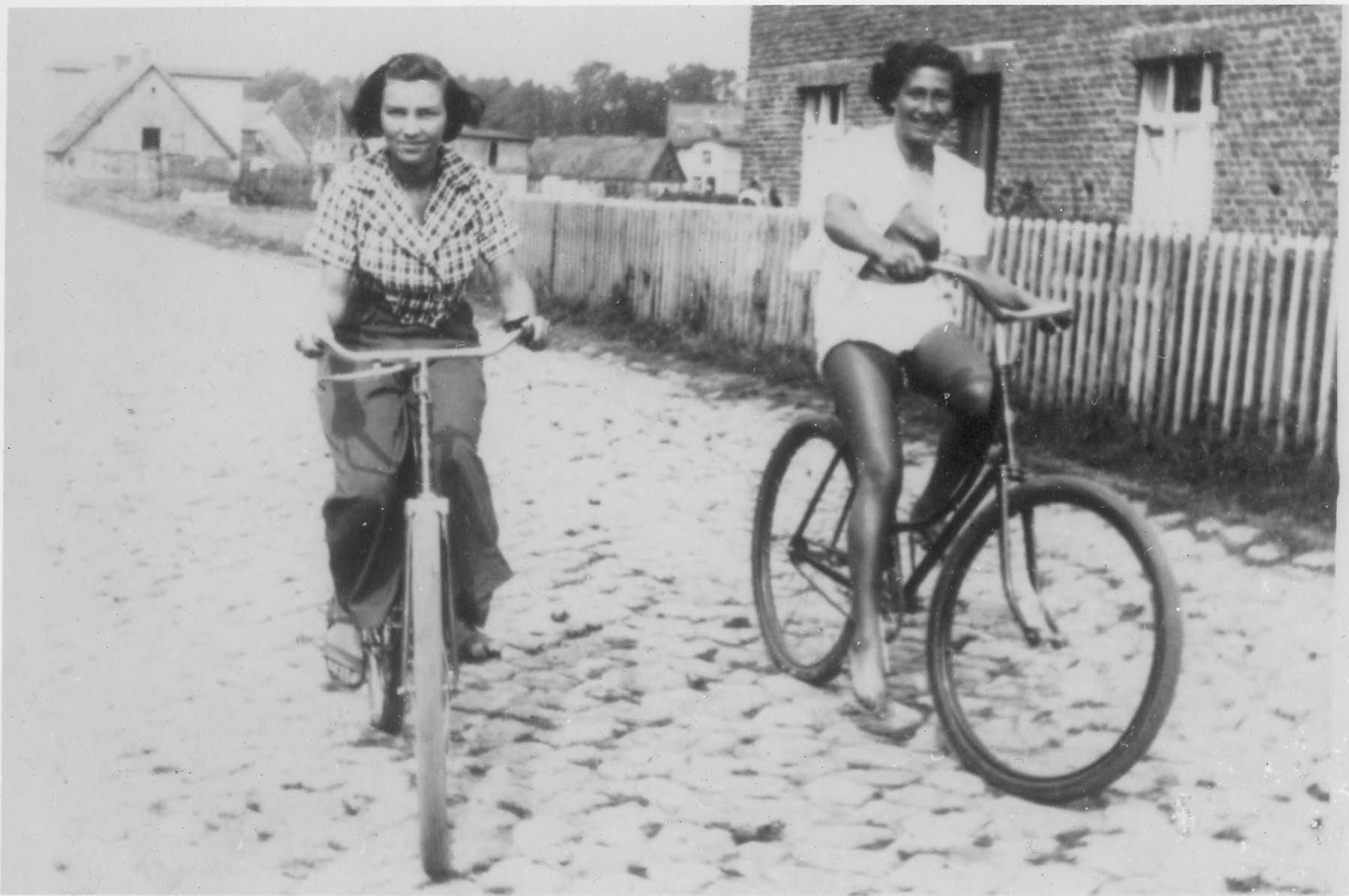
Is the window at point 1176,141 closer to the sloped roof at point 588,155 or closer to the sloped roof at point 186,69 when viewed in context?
the sloped roof at point 588,155

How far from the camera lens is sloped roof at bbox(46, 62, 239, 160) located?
543cm

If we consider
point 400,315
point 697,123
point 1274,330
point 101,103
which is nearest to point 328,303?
point 400,315

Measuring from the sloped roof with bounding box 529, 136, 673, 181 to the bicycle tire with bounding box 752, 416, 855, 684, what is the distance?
300 cm

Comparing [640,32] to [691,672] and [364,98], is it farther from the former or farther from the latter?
[691,672]

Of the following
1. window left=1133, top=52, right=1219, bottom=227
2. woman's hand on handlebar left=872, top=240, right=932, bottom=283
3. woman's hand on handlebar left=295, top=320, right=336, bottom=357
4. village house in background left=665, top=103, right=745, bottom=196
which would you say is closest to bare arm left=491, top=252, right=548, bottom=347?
woman's hand on handlebar left=295, top=320, right=336, bottom=357

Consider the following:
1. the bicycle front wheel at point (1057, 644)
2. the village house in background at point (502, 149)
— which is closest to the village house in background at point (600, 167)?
the village house in background at point (502, 149)

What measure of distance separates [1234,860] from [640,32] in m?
3.42

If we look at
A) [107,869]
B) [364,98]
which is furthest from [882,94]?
[107,869]

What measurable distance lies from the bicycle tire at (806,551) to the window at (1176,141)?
31.1 feet

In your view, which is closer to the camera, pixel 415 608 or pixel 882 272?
pixel 415 608

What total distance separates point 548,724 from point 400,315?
1.23 metres

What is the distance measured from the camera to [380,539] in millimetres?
3822

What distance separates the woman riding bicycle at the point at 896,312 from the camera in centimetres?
397

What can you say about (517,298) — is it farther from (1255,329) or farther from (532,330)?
(1255,329)
